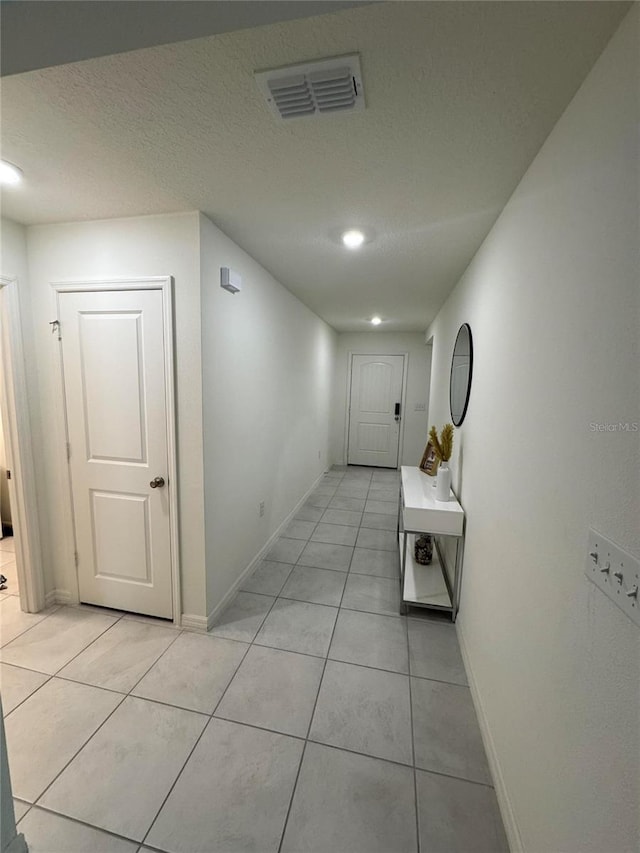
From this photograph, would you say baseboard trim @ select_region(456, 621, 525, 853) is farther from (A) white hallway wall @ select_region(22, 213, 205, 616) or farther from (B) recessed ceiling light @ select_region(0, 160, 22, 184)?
(B) recessed ceiling light @ select_region(0, 160, 22, 184)

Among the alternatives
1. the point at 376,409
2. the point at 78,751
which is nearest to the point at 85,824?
the point at 78,751

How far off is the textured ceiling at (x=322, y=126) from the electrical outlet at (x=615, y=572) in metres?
1.22

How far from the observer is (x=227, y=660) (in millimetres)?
1889

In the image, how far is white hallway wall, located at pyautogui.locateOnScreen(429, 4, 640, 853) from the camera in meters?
0.72

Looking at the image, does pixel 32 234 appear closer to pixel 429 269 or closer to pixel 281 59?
pixel 281 59

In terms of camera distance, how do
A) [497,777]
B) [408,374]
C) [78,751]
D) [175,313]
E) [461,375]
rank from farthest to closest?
[408,374]
[461,375]
[175,313]
[78,751]
[497,777]

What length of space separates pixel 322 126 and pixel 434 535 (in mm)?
2172

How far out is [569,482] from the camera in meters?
0.95

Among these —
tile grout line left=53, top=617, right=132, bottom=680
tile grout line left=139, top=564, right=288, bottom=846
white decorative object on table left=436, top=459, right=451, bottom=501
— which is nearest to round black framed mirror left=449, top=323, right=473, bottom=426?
white decorative object on table left=436, top=459, right=451, bottom=501

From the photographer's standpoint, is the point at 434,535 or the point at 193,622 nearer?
the point at 193,622

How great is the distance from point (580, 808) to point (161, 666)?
1.84 metres

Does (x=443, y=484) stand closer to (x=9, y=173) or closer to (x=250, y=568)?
(x=250, y=568)

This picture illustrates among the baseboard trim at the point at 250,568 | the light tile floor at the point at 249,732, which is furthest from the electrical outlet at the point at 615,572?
the baseboard trim at the point at 250,568

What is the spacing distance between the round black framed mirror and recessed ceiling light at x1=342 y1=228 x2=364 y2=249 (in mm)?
947
